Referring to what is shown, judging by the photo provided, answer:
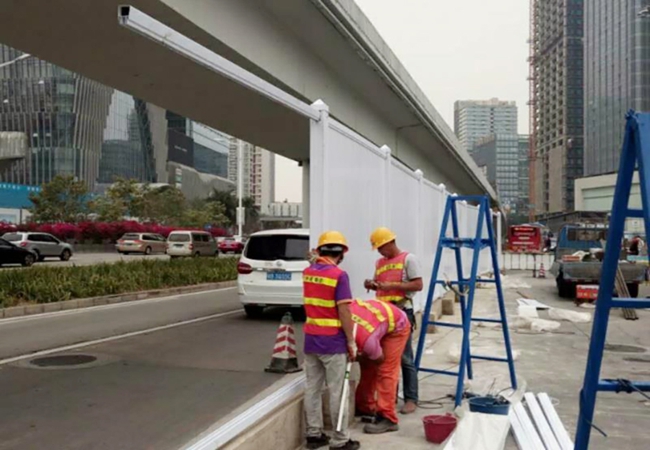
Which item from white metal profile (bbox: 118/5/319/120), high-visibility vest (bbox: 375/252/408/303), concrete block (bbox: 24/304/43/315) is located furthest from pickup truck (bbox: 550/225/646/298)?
concrete block (bbox: 24/304/43/315)

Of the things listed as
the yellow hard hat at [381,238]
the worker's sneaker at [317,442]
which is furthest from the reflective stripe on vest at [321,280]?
the yellow hard hat at [381,238]

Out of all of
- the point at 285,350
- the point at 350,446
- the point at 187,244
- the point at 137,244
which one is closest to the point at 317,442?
the point at 350,446

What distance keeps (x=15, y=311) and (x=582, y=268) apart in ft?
46.5

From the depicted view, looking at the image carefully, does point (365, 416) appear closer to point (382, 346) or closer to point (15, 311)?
point (382, 346)

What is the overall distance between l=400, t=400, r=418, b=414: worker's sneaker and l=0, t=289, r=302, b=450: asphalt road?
1.69m

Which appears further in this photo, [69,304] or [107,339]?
[69,304]

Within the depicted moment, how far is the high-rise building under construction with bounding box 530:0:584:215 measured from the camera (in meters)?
131

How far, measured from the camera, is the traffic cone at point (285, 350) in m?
6.86

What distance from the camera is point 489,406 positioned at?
18.5ft

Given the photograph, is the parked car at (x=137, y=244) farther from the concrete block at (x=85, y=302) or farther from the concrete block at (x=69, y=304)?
the concrete block at (x=69, y=304)

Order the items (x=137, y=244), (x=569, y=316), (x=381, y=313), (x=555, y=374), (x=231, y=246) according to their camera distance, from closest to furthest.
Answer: (x=381, y=313), (x=555, y=374), (x=569, y=316), (x=137, y=244), (x=231, y=246)

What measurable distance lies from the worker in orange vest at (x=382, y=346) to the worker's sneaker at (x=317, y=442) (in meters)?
0.52

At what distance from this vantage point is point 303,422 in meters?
5.30

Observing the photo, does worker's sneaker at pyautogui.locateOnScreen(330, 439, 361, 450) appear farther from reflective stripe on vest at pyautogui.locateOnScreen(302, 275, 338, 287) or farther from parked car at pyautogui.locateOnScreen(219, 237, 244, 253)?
parked car at pyautogui.locateOnScreen(219, 237, 244, 253)
